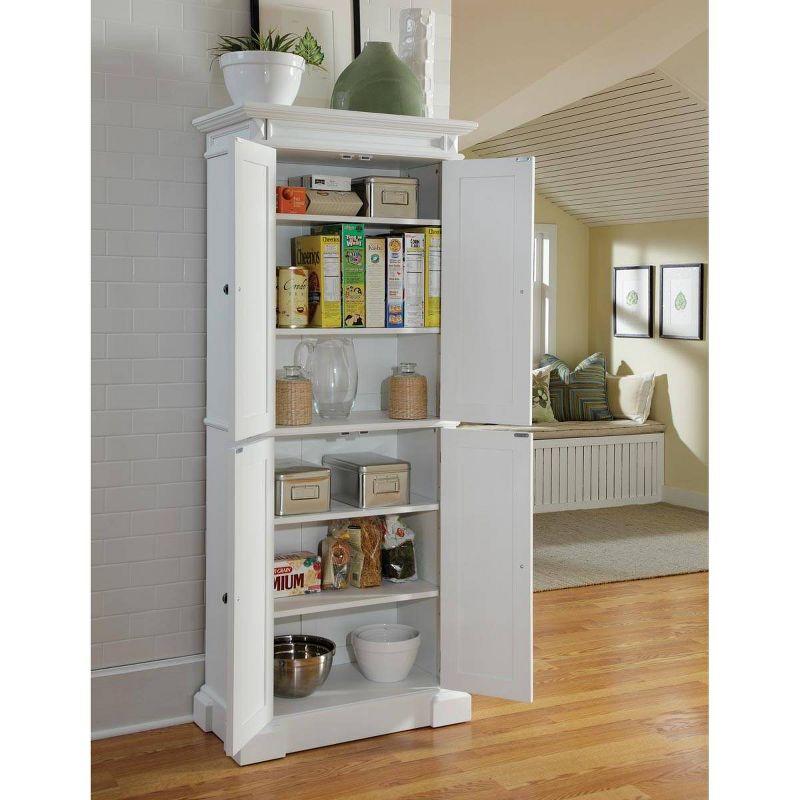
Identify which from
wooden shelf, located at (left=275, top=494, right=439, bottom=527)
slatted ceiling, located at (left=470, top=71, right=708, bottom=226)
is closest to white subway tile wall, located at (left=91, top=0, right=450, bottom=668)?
wooden shelf, located at (left=275, top=494, right=439, bottom=527)

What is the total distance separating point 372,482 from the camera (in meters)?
3.21

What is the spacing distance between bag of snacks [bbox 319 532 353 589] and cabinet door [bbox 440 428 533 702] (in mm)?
329

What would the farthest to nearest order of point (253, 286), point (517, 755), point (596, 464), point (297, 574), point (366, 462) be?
1. point (596, 464)
2. point (366, 462)
3. point (297, 574)
4. point (517, 755)
5. point (253, 286)

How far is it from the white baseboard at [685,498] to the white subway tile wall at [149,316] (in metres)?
4.63

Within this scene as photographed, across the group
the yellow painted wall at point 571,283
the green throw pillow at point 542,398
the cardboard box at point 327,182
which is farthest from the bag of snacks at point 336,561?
the yellow painted wall at point 571,283

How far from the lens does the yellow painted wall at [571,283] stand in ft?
25.6

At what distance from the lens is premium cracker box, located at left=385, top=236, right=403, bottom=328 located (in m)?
3.15

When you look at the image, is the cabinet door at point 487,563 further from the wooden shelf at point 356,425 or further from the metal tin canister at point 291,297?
the metal tin canister at point 291,297

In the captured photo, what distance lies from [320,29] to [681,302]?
4.53 meters

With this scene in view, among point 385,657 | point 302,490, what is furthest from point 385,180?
point 385,657

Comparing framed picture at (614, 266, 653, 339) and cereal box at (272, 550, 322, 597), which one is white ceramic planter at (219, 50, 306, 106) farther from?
framed picture at (614, 266, 653, 339)

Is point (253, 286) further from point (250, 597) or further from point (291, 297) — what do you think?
point (250, 597)
